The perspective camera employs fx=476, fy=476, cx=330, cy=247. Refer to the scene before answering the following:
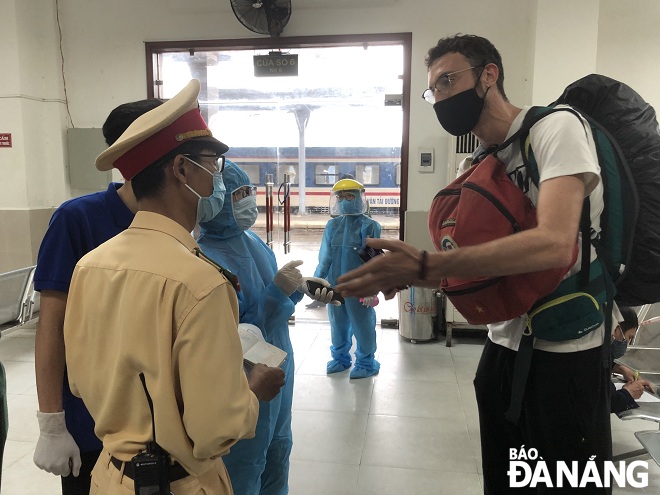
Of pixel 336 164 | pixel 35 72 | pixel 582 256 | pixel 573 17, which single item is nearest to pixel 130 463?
pixel 582 256

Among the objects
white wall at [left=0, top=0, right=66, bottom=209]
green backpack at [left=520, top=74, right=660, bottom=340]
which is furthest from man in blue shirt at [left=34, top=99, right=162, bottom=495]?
white wall at [left=0, top=0, right=66, bottom=209]

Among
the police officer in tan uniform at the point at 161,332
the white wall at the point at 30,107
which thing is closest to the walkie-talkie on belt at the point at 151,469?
the police officer in tan uniform at the point at 161,332

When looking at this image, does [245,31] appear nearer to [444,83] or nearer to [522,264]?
[444,83]

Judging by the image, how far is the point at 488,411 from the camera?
4.61ft

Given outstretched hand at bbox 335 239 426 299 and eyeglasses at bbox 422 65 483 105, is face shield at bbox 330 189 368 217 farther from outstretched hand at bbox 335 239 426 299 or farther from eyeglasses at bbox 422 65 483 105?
outstretched hand at bbox 335 239 426 299

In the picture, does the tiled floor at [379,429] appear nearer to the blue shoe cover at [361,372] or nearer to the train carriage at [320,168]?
the blue shoe cover at [361,372]

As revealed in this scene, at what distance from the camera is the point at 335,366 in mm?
4059

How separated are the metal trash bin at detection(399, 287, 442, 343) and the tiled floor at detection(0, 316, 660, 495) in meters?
0.22

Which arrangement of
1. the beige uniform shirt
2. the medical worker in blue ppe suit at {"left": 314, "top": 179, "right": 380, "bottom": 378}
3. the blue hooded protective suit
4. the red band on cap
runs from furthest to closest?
the medical worker in blue ppe suit at {"left": 314, "top": 179, "right": 380, "bottom": 378}, the blue hooded protective suit, the red band on cap, the beige uniform shirt

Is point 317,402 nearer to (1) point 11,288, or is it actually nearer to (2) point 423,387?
(2) point 423,387

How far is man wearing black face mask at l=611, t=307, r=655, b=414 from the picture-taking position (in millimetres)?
2209

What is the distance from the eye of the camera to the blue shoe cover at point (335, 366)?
4.03 metres

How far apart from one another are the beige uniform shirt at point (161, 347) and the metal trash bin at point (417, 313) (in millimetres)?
3817

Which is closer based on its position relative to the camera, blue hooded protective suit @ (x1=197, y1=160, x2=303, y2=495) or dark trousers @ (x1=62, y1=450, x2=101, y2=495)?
dark trousers @ (x1=62, y1=450, x2=101, y2=495)
